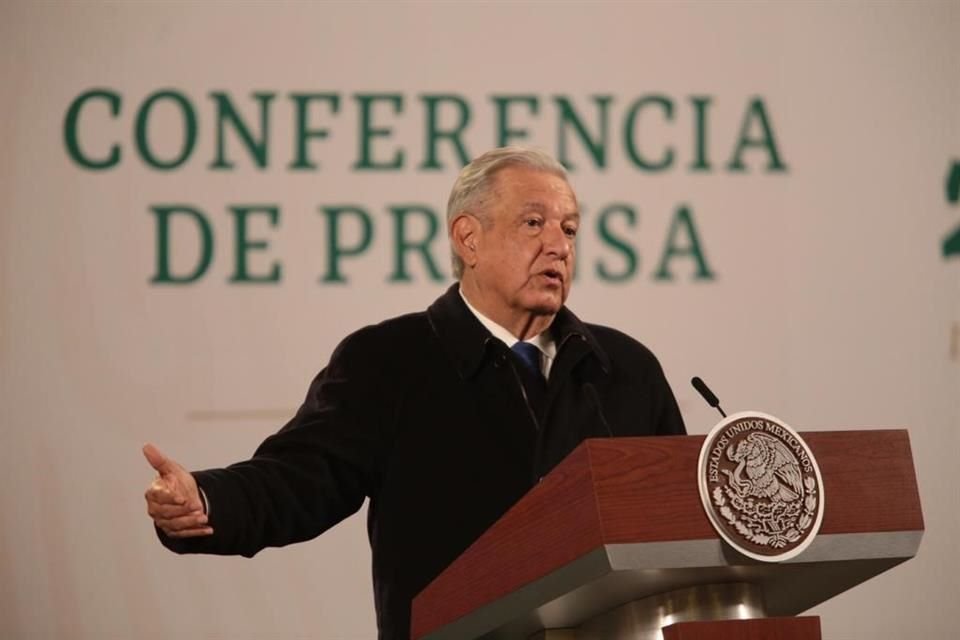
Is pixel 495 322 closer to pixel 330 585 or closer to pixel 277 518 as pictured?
pixel 277 518

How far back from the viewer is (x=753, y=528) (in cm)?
162

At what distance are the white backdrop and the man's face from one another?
1.01m

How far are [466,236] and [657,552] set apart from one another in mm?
1342

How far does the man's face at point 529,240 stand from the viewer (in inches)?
106

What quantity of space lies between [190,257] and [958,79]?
2.00m

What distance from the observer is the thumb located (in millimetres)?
1945

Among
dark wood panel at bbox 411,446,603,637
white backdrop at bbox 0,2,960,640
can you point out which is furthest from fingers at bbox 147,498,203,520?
white backdrop at bbox 0,2,960,640

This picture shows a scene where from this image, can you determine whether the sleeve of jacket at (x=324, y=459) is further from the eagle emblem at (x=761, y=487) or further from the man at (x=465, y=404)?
the eagle emblem at (x=761, y=487)

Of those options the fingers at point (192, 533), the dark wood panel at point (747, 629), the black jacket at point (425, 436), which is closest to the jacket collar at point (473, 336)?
the black jacket at point (425, 436)

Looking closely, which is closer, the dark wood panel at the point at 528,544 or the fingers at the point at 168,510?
the dark wood panel at the point at 528,544

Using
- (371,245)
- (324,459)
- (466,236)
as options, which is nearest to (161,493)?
(324,459)

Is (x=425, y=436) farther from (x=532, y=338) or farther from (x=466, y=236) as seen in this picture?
(x=466, y=236)

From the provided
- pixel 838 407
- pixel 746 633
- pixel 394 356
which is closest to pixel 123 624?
pixel 394 356

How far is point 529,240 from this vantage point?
2715 millimetres
